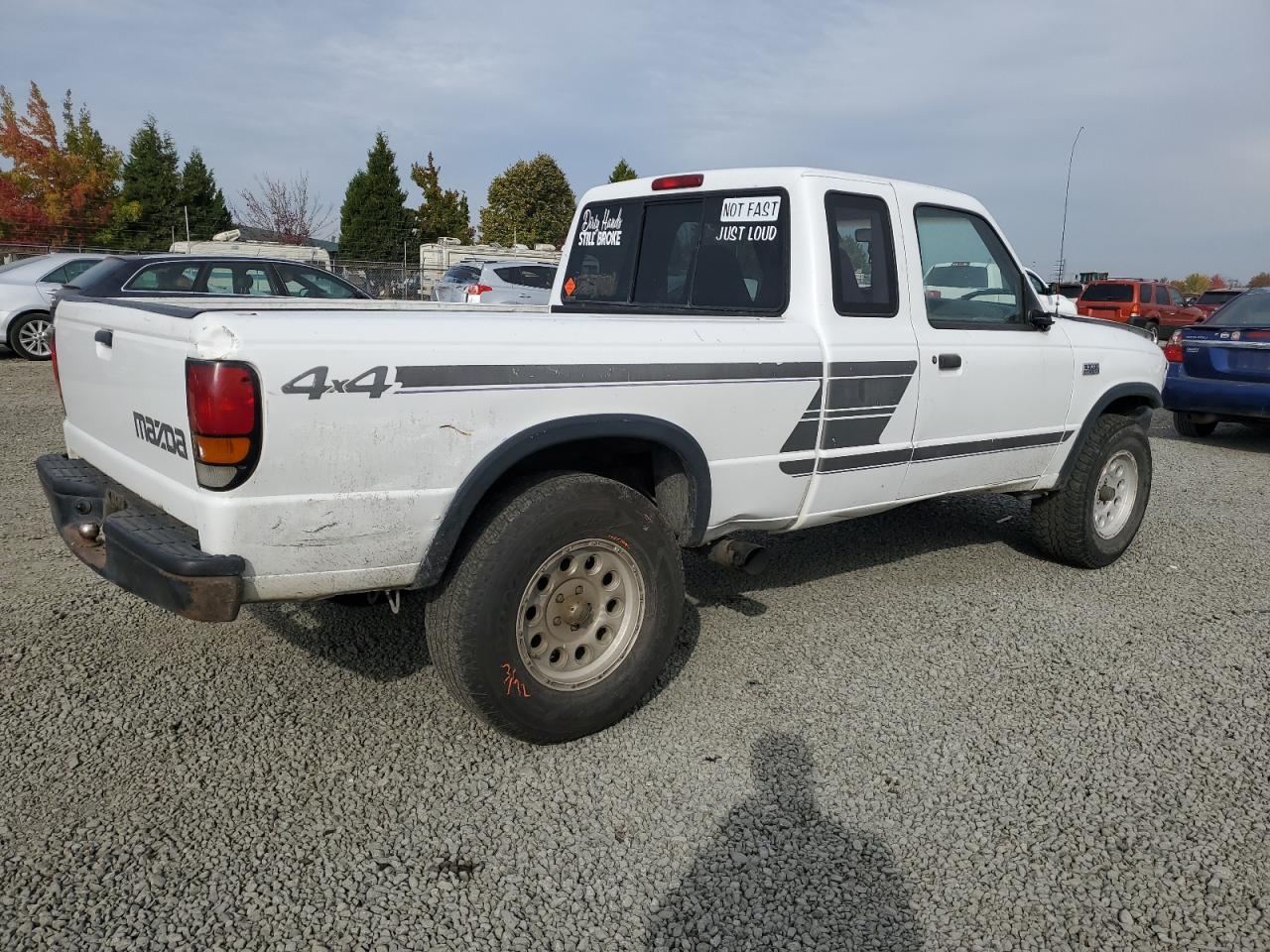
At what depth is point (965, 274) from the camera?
4.57 metres

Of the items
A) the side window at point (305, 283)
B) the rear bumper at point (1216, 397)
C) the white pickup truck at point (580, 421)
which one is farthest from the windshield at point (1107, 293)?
the white pickup truck at point (580, 421)

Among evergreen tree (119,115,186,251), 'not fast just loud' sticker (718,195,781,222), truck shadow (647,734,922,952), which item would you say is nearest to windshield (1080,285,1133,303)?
'not fast just loud' sticker (718,195,781,222)

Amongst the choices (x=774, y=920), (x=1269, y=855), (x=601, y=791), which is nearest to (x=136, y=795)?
(x=601, y=791)

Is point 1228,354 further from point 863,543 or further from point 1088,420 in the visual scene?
point 863,543

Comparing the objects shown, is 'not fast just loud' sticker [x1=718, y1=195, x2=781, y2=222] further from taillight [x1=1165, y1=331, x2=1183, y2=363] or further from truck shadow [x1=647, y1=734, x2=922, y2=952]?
taillight [x1=1165, y1=331, x2=1183, y2=363]

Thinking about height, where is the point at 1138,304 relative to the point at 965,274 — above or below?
below

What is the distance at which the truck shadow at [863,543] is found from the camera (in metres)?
4.93

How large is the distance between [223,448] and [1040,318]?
3829 mm

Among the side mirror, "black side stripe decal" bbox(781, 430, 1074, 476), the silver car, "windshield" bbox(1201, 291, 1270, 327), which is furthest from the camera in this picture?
the silver car

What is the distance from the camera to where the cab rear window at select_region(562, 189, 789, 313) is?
3.99m

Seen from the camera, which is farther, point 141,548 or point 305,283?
point 305,283

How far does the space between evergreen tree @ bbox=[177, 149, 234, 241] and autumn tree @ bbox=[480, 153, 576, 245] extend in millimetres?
10866

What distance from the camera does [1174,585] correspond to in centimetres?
525

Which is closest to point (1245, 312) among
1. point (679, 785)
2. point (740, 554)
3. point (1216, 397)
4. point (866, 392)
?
point (1216, 397)
